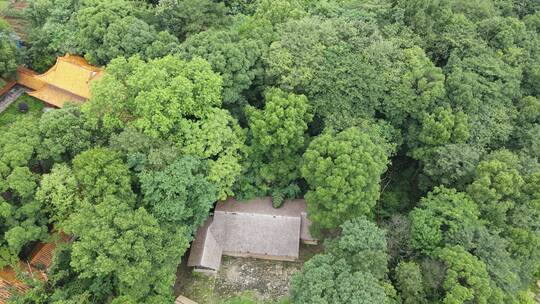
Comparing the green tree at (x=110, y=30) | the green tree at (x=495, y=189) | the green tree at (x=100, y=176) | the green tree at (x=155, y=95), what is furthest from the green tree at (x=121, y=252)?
the green tree at (x=495, y=189)

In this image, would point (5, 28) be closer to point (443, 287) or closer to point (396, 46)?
point (396, 46)

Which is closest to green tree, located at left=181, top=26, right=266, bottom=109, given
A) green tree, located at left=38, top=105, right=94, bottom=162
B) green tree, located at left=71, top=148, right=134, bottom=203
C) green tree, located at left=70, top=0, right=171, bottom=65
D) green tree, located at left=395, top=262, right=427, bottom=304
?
green tree, located at left=70, top=0, right=171, bottom=65

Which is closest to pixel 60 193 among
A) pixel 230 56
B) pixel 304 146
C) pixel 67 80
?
pixel 67 80

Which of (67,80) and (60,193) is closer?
(60,193)

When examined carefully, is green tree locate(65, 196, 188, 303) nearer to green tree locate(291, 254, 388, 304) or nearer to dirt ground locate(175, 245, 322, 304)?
dirt ground locate(175, 245, 322, 304)

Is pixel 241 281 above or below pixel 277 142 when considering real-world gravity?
below

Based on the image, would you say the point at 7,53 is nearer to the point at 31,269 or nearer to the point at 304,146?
the point at 31,269
